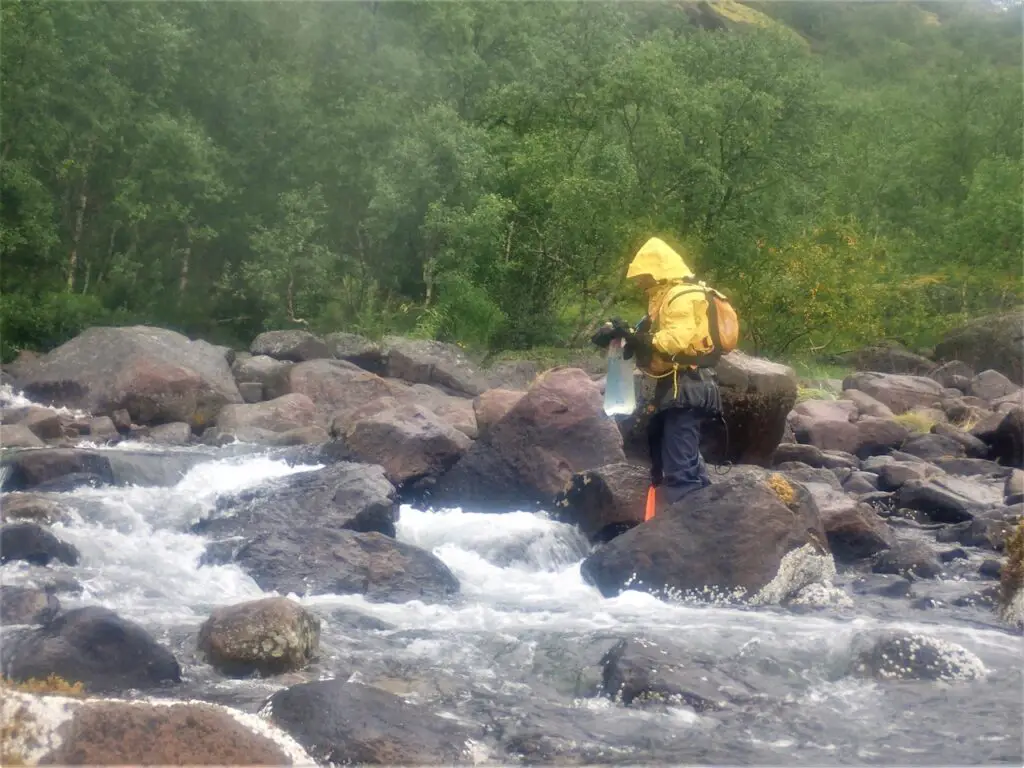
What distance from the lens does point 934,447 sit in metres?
16.7

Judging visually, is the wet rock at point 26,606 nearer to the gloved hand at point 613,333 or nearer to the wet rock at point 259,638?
the wet rock at point 259,638

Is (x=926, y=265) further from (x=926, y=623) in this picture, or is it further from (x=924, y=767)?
(x=924, y=767)

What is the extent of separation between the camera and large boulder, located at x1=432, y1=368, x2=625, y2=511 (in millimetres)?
11672

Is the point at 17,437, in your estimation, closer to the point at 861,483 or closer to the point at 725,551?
the point at 725,551

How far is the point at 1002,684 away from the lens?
22.7 feet

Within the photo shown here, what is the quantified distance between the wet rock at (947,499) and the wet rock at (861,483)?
54cm

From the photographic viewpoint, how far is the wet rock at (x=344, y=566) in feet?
29.1

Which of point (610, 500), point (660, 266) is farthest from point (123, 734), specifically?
point (610, 500)

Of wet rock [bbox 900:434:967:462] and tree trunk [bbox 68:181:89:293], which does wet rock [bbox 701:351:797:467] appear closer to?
wet rock [bbox 900:434:967:462]

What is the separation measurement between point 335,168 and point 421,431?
15888 millimetres

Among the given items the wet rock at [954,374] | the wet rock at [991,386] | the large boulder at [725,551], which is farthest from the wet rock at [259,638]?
the wet rock at [954,374]

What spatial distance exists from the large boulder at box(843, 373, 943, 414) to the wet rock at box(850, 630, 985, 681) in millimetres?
14776

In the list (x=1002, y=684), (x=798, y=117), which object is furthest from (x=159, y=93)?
(x=1002, y=684)

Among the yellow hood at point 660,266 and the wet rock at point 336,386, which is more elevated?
the yellow hood at point 660,266
